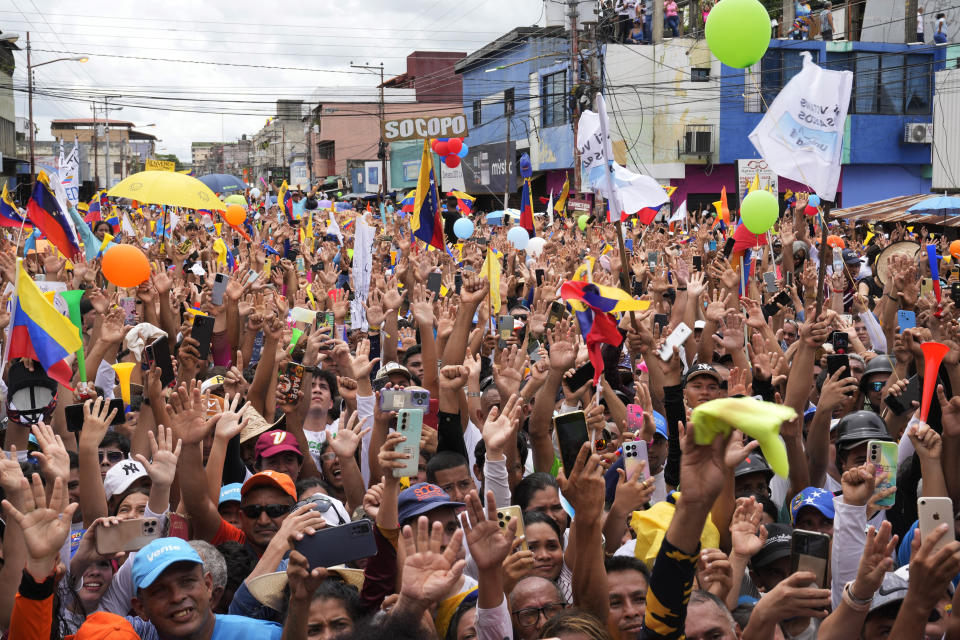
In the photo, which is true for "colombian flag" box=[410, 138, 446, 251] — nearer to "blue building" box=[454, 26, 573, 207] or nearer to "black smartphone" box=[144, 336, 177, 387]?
"black smartphone" box=[144, 336, 177, 387]

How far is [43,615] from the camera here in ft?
10.8

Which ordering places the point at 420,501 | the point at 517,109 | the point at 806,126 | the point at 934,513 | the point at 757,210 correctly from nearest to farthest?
the point at 934,513 → the point at 420,501 → the point at 806,126 → the point at 757,210 → the point at 517,109

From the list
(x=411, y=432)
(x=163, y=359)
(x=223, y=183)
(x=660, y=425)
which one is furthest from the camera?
(x=223, y=183)

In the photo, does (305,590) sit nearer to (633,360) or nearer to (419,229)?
(633,360)

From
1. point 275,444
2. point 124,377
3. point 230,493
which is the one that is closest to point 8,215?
point 124,377

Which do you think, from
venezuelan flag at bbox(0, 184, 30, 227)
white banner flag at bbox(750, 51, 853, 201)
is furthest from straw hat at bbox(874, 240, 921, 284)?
venezuelan flag at bbox(0, 184, 30, 227)

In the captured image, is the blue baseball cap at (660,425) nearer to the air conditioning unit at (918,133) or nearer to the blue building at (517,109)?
the blue building at (517,109)

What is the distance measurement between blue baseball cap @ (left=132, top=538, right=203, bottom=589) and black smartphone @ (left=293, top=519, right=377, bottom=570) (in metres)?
0.55

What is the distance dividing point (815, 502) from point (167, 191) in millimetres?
7700

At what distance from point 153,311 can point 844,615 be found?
6318mm

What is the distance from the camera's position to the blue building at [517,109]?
121 ft

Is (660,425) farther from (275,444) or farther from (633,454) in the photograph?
(275,444)

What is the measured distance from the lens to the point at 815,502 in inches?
173

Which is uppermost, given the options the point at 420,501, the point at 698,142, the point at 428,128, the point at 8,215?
the point at 698,142
